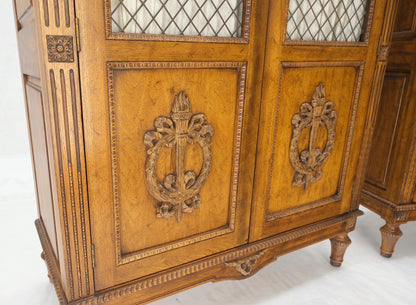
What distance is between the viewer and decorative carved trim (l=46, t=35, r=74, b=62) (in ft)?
2.51

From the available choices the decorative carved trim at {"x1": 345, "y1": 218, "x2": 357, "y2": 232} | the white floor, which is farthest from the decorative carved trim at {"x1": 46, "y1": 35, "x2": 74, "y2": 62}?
the decorative carved trim at {"x1": 345, "y1": 218, "x2": 357, "y2": 232}

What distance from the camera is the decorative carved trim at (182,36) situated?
81 cm

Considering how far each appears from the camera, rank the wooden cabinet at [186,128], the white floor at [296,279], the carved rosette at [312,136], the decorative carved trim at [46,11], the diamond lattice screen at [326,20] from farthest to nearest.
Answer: the white floor at [296,279] → the carved rosette at [312,136] → the diamond lattice screen at [326,20] → the wooden cabinet at [186,128] → the decorative carved trim at [46,11]

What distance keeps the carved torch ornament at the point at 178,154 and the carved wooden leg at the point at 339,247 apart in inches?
32.2

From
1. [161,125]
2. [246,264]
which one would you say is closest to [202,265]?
[246,264]

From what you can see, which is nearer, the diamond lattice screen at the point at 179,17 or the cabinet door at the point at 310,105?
the diamond lattice screen at the point at 179,17

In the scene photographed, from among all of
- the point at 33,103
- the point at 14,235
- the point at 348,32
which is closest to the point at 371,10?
the point at 348,32

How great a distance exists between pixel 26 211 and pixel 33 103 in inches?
46.0

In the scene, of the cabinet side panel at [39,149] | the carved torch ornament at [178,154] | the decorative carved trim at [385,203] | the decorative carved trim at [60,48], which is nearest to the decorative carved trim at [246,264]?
the carved torch ornament at [178,154]

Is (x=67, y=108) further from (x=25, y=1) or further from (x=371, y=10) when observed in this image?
(x=371, y=10)

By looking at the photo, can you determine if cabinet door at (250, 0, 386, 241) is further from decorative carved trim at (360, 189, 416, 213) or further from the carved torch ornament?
decorative carved trim at (360, 189, 416, 213)

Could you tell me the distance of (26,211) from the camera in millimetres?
2049

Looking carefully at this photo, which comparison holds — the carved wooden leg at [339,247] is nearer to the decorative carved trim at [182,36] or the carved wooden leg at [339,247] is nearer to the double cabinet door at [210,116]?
the double cabinet door at [210,116]

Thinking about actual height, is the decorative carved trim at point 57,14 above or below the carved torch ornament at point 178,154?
above
